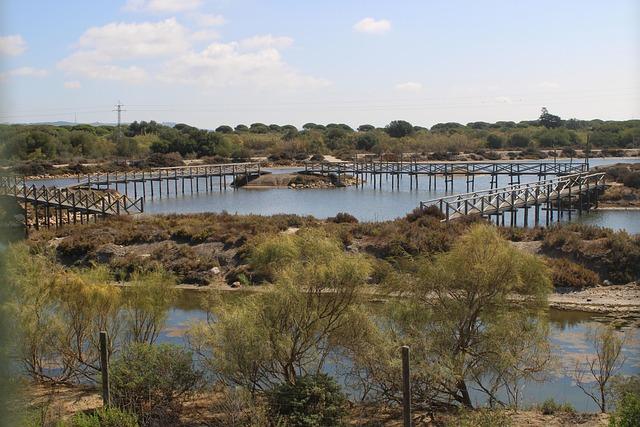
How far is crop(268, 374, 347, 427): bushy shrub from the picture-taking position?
1153 centimetres

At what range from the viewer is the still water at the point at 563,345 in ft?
47.3

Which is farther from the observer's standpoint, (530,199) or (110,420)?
(530,199)

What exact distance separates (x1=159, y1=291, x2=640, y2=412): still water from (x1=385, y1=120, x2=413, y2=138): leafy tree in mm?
104591

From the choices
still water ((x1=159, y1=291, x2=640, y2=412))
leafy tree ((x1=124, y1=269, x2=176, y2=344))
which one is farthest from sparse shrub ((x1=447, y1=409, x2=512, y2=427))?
leafy tree ((x1=124, y1=269, x2=176, y2=344))

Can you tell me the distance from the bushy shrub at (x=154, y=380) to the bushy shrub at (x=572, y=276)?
15634 millimetres

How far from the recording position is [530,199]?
38812mm

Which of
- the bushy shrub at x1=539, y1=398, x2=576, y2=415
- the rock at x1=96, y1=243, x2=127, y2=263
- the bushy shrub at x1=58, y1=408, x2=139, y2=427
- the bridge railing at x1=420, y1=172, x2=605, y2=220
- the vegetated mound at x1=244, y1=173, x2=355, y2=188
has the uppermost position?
the bridge railing at x1=420, y1=172, x2=605, y2=220

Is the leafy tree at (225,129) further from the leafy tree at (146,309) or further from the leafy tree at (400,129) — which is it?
the leafy tree at (146,309)

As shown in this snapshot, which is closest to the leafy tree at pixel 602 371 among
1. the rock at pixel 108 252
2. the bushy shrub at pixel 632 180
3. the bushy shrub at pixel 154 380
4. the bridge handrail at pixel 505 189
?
the bushy shrub at pixel 154 380

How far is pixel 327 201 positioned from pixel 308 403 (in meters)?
44.3

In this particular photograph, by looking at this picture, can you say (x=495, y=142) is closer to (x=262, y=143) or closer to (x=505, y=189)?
(x=262, y=143)

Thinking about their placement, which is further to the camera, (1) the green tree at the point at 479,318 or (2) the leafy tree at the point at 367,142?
(2) the leafy tree at the point at 367,142

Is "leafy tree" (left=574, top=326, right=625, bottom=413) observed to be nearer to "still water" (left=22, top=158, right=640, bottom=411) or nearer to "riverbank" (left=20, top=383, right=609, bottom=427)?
"still water" (left=22, top=158, right=640, bottom=411)

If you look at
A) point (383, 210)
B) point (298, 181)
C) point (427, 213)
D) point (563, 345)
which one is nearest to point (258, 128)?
point (298, 181)
